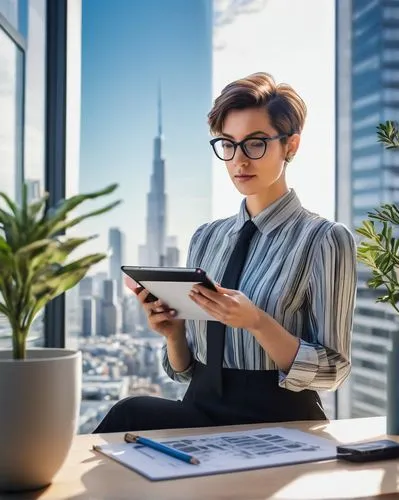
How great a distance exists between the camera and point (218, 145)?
2.03m

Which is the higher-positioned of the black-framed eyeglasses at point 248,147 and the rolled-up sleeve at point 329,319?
the black-framed eyeglasses at point 248,147

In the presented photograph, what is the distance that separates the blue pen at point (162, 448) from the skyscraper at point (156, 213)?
1.72 meters

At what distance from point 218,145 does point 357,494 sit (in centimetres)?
121

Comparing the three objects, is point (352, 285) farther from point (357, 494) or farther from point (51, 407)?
point (51, 407)

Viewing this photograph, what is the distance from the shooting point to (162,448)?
1.15m

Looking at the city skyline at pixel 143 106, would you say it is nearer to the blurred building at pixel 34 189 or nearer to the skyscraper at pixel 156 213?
the skyscraper at pixel 156 213

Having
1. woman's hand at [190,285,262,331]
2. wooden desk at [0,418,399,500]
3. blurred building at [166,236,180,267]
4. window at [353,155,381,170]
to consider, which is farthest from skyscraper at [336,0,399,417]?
wooden desk at [0,418,399,500]


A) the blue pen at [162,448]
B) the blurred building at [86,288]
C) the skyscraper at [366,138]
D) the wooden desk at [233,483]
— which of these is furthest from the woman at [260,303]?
the skyscraper at [366,138]

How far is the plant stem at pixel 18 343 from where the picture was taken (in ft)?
3.28

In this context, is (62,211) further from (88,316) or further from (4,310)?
(88,316)

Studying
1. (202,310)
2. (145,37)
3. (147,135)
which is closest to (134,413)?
(202,310)

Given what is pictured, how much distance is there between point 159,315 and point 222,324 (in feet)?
0.65

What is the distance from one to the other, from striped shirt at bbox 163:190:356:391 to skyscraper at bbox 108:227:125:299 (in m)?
0.97

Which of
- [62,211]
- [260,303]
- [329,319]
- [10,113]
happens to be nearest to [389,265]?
[329,319]
